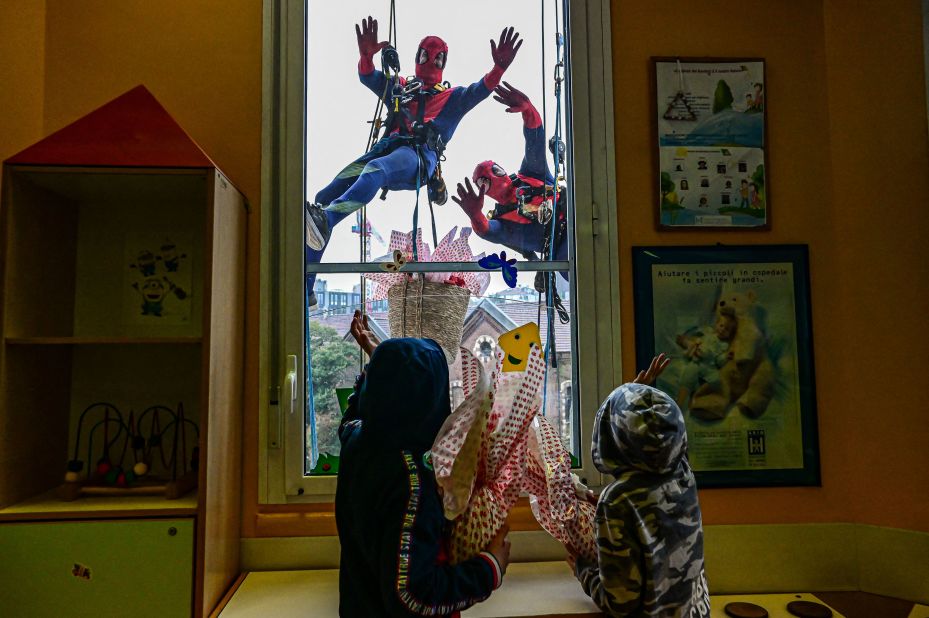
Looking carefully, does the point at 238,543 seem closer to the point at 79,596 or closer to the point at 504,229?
the point at 79,596

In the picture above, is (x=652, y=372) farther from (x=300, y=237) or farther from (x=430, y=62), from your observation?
(x=430, y=62)

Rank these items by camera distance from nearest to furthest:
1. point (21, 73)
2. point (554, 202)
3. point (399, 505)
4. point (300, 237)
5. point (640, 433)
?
point (399, 505) < point (640, 433) < point (21, 73) < point (300, 237) < point (554, 202)

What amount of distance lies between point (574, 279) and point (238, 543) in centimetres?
136

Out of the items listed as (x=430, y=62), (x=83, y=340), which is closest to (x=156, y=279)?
(x=83, y=340)

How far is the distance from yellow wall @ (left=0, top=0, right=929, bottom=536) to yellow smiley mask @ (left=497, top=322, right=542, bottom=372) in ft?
1.91

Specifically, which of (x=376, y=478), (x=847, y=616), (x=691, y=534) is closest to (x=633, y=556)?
(x=691, y=534)

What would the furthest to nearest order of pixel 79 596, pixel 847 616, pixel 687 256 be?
pixel 687 256, pixel 847 616, pixel 79 596

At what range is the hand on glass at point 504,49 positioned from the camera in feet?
6.67

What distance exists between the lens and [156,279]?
1.83 metres

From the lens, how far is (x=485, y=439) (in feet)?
4.51

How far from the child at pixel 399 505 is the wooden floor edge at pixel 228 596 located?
1.53 ft

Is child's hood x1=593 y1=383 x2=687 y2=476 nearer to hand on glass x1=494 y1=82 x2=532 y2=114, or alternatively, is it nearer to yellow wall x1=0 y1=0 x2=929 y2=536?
yellow wall x1=0 y1=0 x2=929 y2=536

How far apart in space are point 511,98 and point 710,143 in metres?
0.70

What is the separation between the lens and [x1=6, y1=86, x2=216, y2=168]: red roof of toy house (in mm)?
1471
